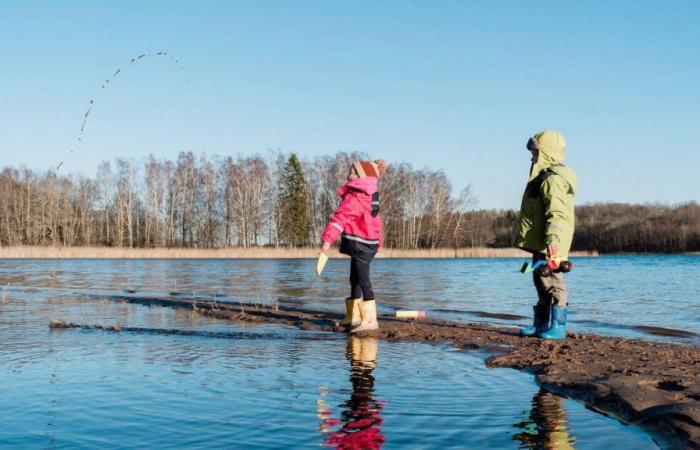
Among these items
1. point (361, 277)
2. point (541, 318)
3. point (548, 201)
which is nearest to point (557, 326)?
point (541, 318)

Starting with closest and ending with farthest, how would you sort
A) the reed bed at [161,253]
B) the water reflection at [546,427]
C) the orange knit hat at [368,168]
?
the water reflection at [546,427], the orange knit hat at [368,168], the reed bed at [161,253]

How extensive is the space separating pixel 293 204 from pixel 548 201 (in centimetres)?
6420

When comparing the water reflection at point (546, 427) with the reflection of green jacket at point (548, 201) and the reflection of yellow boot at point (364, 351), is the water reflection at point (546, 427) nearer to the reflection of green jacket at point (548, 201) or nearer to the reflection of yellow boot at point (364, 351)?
the reflection of yellow boot at point (364, 351)

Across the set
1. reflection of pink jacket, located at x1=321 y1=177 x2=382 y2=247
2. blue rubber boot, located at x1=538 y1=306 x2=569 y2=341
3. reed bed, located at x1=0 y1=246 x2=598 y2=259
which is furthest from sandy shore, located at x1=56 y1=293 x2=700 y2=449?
reed bed, located at x1=0 y1=246 x2=598 y2=259

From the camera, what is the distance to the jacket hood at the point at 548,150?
309 inches

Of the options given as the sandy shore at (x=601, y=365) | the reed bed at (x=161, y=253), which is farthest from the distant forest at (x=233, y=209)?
the sandy shore at (x=601, y=365)

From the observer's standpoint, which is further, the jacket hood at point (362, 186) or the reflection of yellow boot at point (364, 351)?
the jacket hood at point (362, 186)

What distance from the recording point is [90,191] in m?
77.3

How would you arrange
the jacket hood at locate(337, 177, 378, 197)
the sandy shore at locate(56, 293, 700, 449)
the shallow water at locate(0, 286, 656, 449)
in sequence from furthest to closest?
1. the jacket hood at locate(337, 177, 378, 197)
2. the sandy shore at locate(56, 293, 700, 449)
3. the shallow water at locate(0, 286, 656, 449)

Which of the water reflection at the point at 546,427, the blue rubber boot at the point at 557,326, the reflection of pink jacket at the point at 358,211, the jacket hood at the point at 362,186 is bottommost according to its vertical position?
the water reflection at the point at 546,427

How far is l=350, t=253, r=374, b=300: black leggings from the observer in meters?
8.38

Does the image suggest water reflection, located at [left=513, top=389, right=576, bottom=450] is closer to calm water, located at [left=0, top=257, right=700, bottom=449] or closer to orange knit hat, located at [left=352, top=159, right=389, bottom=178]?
calm water, located at [left=0, top=257, right=700, bottom=449]

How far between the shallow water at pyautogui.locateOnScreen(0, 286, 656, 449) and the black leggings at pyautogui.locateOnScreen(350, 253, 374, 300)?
0.88 m

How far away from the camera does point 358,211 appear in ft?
27.2
